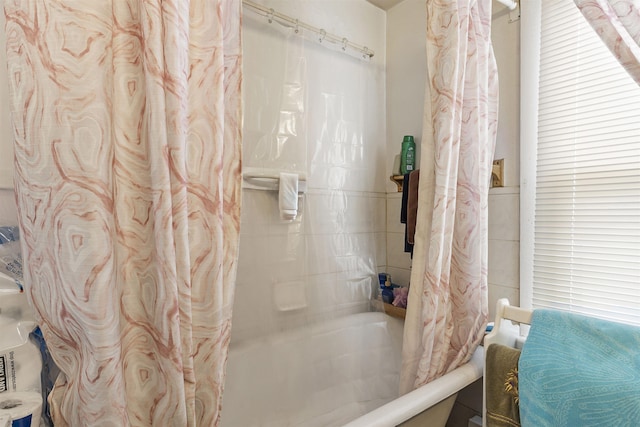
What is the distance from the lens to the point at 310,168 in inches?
58.9

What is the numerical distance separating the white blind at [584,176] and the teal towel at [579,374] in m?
0.42

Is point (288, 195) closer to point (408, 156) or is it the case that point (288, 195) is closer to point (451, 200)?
point (451, 200)

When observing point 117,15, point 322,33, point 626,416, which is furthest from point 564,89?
point 117,15

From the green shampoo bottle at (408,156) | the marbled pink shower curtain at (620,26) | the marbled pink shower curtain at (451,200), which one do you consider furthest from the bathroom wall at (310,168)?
the marbled pink shower curtain at (620,26)

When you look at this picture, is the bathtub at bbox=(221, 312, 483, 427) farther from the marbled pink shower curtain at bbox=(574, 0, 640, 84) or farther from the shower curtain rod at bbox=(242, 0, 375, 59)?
the shower curtain rod at bbox=(242, 0, 375, 59)

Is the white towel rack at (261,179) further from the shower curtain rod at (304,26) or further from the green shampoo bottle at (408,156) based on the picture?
the green shampoo bottle at (408,156)

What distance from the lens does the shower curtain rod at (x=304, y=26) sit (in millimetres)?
1355

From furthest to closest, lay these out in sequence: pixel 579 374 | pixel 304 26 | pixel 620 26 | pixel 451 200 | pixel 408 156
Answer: pixel 408 156 → pixel 304 26 → pixel 451 200 → pixel 620 26 → pixel 579 374

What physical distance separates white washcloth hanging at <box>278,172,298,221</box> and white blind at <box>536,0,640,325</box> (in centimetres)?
110

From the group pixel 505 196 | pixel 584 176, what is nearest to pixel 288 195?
pixel 505 196

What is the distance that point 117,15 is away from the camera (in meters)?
0.71

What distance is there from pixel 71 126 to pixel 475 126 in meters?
1.27

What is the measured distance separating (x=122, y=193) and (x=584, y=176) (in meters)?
1.65

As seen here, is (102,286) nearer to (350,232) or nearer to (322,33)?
(350,232)
